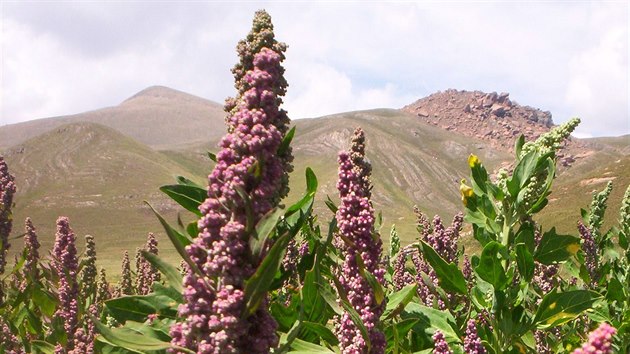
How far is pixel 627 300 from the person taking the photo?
17.6 ft

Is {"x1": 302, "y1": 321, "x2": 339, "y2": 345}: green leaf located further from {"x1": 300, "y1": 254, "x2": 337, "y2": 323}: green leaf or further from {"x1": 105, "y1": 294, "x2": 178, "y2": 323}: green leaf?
{"x1": 105, "y1": 294, "x2": 178, "y2": 323}: green leaf

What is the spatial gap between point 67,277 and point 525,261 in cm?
526

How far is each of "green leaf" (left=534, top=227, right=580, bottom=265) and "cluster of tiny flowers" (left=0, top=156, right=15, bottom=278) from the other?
6.06 m

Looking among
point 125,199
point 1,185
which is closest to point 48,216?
point 125,199

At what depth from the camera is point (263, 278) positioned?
186 cm

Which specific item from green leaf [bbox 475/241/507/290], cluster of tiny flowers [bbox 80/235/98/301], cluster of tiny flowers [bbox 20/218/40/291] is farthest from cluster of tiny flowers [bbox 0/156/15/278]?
green leaf [bbox 475/241/507/290]

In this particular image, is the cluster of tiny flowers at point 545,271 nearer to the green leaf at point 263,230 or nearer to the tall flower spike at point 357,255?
the tall flower spike at point 357,255

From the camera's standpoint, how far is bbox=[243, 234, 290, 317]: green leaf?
184 cm

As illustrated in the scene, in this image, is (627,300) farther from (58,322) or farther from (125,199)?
(125,199)

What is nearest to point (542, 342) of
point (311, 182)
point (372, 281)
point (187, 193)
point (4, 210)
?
point (372, 281)

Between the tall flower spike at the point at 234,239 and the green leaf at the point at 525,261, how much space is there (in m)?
2.11

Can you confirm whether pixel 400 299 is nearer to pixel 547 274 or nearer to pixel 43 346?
pixel 547 274

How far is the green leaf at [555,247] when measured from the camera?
12.8ft

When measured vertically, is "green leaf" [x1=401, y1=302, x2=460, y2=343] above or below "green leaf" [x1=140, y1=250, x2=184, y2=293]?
below
